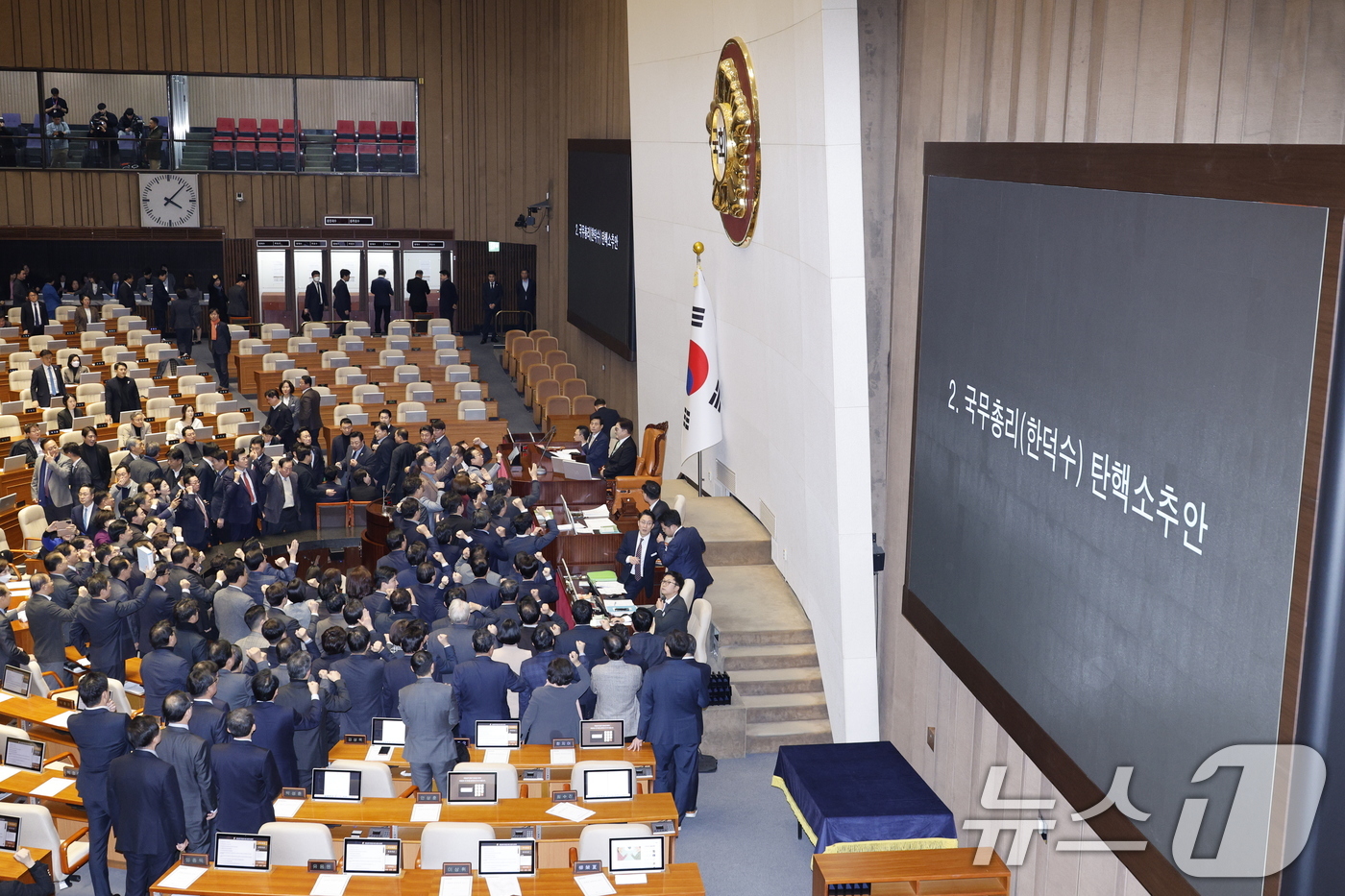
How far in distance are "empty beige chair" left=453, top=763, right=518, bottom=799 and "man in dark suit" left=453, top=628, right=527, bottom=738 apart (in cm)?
81

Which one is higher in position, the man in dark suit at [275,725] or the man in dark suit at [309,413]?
the man in dark suit at [309,413]

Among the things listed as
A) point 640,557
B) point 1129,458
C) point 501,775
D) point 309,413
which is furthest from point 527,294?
point 1129,458

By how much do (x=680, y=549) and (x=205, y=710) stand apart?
3.82 m

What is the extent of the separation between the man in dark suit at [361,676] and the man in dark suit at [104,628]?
7.28ft

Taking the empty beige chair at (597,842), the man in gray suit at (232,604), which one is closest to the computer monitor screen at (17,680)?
the man in gray suit at (232,604)

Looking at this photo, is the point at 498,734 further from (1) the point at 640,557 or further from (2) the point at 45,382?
(2) the point at 45,382

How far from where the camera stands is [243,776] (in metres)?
6.91

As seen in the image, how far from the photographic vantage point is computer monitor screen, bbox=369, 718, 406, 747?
7730 mm

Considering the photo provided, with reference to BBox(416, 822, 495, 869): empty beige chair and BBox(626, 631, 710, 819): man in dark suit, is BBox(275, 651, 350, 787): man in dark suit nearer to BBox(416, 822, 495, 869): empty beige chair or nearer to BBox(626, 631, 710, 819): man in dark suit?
BBox(416, 822, 495, 869): empty beige chair

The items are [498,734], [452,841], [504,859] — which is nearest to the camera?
[504,859]

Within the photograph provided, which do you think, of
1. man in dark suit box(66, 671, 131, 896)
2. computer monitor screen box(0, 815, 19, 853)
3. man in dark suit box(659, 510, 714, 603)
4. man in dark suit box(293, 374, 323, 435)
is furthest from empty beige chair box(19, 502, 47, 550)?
man in dark suit box(659, 510, 714, 603)

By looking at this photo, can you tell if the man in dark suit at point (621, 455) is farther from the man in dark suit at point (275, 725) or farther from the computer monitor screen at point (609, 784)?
the computer monitor screen at point (609, 784)

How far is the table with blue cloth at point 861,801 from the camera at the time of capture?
23.5 ft

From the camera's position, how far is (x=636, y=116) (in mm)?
14805
